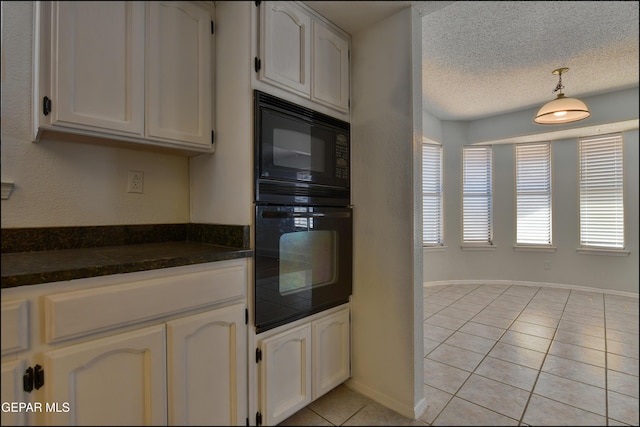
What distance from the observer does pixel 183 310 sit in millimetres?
834

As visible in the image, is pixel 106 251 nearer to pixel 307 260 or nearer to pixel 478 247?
pixel 307 260

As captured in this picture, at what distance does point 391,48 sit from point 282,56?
1.70 feet

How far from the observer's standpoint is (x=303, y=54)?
1170mm

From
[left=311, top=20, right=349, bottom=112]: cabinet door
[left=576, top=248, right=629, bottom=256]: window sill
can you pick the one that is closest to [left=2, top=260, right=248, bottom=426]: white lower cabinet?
[left=311, top=20, right=349, bottom=112]: cabinet door

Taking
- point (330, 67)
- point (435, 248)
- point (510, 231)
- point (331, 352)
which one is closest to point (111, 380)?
point (331, 352)

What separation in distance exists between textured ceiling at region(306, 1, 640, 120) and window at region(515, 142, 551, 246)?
95cm

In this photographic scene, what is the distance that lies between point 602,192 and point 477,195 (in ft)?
4.93

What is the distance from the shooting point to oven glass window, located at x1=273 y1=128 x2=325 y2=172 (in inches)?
41.8

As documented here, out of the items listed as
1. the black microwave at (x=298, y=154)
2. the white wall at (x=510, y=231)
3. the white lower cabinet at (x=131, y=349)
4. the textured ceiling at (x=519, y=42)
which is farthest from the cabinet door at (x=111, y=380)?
the white wall at (x=510, y=231)

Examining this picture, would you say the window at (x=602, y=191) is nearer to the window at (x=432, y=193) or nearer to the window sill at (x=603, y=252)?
the window sill at (x=603, y=252)

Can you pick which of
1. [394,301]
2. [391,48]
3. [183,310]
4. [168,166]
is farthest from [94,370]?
[391,48]

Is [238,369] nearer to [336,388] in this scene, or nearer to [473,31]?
[336,388]

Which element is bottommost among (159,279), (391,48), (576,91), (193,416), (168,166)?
(193,416)

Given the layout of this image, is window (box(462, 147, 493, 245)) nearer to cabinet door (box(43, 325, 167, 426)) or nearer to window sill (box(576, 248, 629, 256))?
window sill (box(576, 248, 629, 256))
